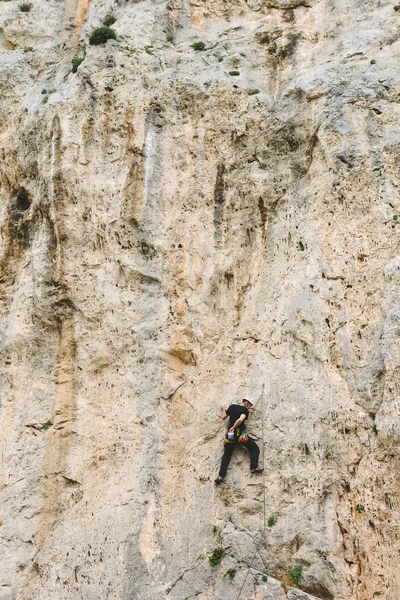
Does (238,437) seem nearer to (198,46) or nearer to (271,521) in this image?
(271,521)

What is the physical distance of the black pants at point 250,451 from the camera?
1404 centimetres

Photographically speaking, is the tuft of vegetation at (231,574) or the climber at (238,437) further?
the climber at (238,437)

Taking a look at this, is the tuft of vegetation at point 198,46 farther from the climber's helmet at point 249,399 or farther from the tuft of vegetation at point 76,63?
the climber's helmet at point 249,399

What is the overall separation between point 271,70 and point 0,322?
9953mm

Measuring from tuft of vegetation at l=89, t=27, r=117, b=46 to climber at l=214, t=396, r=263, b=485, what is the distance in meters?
11.0

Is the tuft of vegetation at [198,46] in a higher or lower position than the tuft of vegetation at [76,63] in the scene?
higher

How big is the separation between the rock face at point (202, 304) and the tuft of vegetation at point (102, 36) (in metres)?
0.29

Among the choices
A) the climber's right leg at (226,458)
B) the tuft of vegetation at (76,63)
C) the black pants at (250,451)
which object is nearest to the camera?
the black pants at (250,451)

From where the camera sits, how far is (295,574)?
12719 millimetres

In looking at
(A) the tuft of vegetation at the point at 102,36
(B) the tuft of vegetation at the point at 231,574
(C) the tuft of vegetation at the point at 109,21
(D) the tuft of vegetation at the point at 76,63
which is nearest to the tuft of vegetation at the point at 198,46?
(A) the tuft of vegetation at the point at 102,36

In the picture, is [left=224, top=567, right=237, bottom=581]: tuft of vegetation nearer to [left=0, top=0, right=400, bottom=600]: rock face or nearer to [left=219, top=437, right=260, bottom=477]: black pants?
[left=0, top=0, right=400, bottom=600]: rock face

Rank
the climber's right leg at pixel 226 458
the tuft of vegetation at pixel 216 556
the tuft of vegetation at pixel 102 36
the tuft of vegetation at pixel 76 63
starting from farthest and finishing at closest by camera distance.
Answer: the tuft of vegetation at pixel 102 36
the tuft of vegetation at pixel 76 63
the climber's right leg at pixel 226 458
the tuft of vegetation at pixel 216 556

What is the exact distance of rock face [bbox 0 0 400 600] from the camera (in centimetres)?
1335

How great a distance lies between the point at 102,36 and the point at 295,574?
14741 mm
